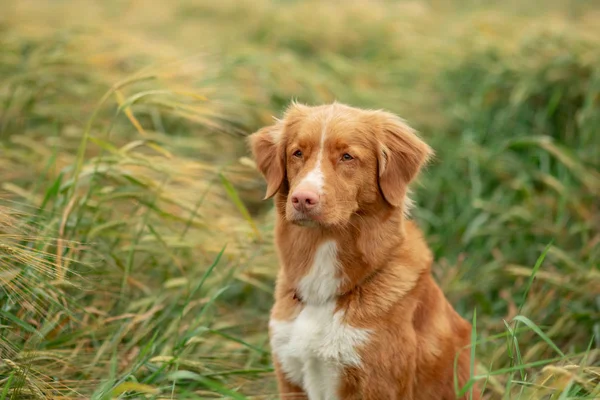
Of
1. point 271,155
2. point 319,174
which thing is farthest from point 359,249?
point 271,155

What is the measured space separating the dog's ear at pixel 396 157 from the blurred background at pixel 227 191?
695 mm

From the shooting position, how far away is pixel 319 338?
10.2 feet

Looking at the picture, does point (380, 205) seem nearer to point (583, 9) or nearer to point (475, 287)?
point (475, 287)

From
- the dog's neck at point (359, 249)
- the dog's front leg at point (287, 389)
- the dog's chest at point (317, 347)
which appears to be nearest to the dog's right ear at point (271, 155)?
the dog's neck at point (359, 249)

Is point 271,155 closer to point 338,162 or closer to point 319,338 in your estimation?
point 338,162

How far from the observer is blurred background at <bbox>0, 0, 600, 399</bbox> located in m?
3.59

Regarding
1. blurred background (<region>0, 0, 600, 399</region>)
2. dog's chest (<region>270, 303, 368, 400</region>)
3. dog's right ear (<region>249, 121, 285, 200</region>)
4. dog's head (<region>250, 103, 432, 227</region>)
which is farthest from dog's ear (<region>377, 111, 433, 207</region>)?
blurred background (<region>0, 0, 600, 399</region>)

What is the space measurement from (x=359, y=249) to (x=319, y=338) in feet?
1.44

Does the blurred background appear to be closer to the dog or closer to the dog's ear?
the dog

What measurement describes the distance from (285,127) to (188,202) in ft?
4.52

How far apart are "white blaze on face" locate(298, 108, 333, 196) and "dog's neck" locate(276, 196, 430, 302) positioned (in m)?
0.26

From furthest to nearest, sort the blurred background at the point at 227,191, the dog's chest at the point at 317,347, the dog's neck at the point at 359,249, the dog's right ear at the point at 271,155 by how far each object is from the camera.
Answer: the blurred background at the point at 227,191 < the dog's right ear at the point at 271,155 < the dog's neck at the point at 359,249 < the dog's chest at the point at 317,347

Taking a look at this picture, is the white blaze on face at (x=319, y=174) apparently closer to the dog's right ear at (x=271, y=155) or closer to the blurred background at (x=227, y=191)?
the dog's right ear at (x=271, y=155)

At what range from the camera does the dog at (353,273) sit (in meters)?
3.08
